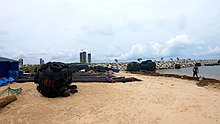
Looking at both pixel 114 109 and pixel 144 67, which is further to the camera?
pixel 144 67

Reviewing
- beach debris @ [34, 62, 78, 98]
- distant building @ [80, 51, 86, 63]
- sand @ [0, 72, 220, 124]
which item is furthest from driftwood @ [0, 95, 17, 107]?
distant building @ [80, 51, 86, 63]

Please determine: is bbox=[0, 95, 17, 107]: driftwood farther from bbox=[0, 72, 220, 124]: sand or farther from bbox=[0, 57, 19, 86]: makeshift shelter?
bbox=[0, 57, 19, 86]: makeshift shelter

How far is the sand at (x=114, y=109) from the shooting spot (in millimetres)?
9297

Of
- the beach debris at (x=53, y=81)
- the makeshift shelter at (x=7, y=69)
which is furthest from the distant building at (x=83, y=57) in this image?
the beach debris at (x=53, y=81)

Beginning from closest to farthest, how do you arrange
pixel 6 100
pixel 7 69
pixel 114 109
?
pixel 114 109 < pixel 6 100 < pixel 7 69

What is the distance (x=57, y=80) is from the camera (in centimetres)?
1316

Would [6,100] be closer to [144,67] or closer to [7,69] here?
[7,69]

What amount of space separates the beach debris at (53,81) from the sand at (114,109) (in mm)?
439

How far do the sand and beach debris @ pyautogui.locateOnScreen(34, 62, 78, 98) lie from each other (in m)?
0.44

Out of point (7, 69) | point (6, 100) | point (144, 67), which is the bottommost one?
point (6, 100)

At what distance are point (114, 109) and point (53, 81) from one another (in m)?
4.03

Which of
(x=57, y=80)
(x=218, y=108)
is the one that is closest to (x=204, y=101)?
(x=218, y=108)

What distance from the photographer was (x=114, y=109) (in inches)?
421

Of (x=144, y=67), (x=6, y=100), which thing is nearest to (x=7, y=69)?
(x=6, y=100)
